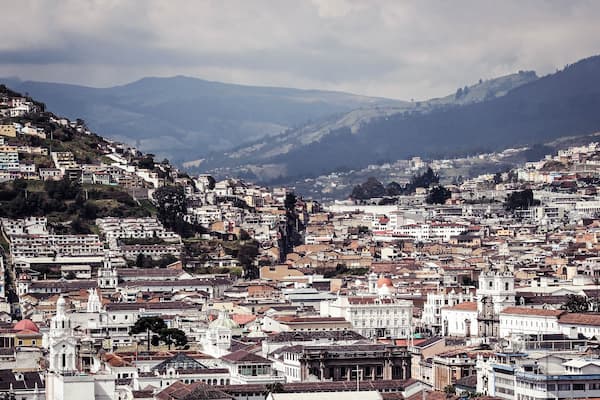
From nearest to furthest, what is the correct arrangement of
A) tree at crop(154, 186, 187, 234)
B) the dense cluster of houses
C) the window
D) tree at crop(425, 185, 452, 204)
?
the window, the dense cluster of houses, tree at crop(154, 186, 187, 234), tree at crop(425, 185, 452, 204)

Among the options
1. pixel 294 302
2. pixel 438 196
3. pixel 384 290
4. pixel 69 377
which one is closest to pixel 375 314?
pixel 384 290

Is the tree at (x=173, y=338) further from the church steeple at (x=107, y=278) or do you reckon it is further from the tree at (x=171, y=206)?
the tree at (x=171, y=206)

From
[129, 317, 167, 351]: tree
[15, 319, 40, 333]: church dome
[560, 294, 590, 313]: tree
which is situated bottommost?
[129, 317, 167, 351]: tree

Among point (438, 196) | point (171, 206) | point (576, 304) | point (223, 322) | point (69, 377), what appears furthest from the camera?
point (438, 196)

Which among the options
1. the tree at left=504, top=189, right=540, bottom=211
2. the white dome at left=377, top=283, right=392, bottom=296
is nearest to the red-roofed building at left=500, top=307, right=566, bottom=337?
the white dome at left=377, top=283, right=392, bottom=296

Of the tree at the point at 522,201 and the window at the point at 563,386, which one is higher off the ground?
the tree at the point at 522,201

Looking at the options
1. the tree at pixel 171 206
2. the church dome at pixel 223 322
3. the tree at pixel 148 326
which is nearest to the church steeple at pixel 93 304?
the tree at pixel 148 326

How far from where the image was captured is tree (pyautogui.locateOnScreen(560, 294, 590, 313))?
96.5 m

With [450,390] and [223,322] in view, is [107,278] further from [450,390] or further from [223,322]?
[450,390]

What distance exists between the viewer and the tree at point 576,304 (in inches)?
3799

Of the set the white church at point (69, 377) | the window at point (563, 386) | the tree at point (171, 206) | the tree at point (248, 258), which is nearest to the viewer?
the window at point (563, 386)

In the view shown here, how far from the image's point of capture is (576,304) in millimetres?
98312

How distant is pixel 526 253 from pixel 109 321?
4418 cm

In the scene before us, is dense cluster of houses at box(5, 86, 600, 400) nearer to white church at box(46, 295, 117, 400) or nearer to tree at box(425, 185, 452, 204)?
white church at box(46, 295, 117, 400)
